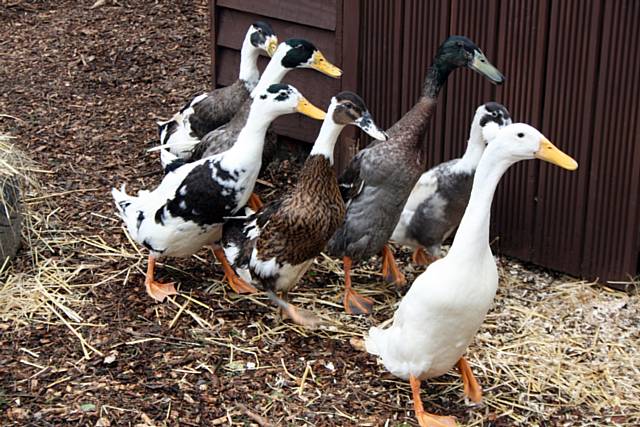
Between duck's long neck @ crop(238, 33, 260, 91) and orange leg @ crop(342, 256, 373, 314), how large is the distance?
1.73 m

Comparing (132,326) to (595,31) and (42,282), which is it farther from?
(595,31)

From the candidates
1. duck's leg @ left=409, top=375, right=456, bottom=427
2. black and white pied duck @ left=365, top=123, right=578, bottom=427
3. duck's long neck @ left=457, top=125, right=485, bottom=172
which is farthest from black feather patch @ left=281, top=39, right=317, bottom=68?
duck's leg @ left=409, top=375, right=456, bottom=427

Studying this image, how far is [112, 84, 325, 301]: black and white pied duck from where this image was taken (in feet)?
16.2

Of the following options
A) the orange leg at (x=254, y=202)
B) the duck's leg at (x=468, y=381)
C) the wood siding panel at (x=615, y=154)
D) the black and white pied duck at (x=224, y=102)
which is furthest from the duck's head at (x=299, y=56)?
the duck's leg at (x=468, y=381)

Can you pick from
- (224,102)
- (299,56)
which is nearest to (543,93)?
(299,56)

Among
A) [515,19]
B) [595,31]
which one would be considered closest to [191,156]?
[515,19]

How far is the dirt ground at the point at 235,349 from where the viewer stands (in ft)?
13.5

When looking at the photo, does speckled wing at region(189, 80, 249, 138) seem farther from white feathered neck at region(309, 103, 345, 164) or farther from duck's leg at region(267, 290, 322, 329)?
duck's leg at region(267, 290, 322, 329)

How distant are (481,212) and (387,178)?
130cm

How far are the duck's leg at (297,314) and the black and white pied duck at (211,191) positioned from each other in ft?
1.74

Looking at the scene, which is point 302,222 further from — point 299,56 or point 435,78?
point 299,56

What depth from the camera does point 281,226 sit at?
185 inches

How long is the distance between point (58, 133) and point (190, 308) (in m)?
2.70

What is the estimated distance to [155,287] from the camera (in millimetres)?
5086
